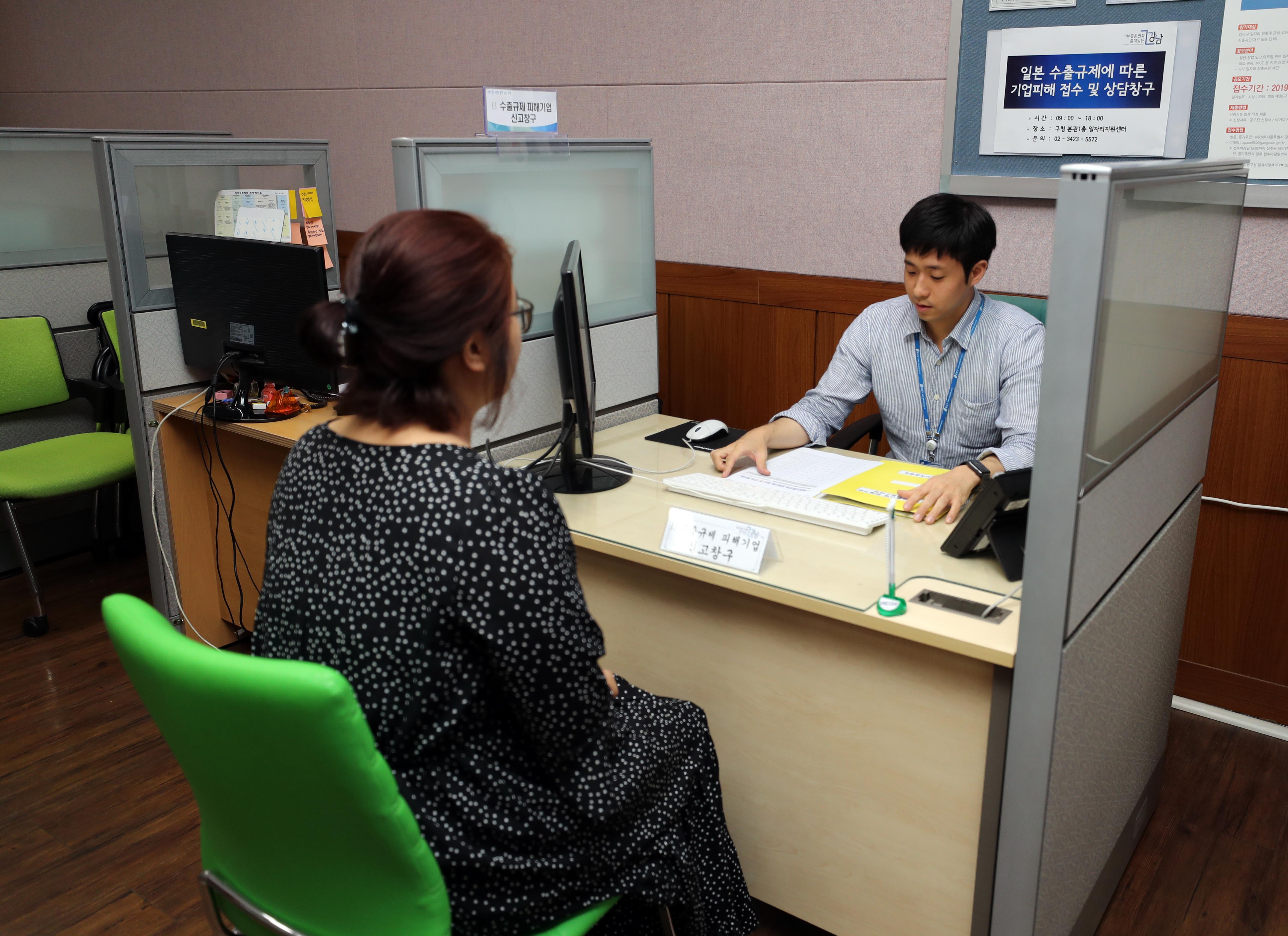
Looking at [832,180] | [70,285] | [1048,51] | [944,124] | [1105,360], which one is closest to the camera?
[1105,360]

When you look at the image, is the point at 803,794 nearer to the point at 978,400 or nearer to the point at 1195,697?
the point at 978,400

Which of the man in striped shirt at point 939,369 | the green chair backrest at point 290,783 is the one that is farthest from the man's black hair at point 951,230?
the green chair backrest at point 290,783

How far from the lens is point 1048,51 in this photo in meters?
2.48

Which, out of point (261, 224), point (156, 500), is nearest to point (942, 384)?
point (261, 224)

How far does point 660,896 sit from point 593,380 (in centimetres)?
93

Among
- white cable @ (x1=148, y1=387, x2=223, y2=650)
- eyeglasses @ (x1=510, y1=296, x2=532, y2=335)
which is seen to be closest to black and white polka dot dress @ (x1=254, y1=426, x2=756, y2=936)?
eyeglasses @ (x1=510, y1=296, x2=532, y2=335)

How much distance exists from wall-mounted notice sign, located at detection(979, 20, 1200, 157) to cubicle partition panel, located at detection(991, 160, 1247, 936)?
661 mm

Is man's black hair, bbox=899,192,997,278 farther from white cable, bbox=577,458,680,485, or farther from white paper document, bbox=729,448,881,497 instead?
white cable, bbox=577,458,680,485

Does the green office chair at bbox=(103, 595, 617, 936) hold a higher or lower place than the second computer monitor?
lower

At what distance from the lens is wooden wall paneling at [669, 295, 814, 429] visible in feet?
10.2

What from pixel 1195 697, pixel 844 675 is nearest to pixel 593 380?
pixel 844 675

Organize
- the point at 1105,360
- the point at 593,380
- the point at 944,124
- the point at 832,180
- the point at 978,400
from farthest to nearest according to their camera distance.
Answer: the point at 832,180 → the point at 944,124 → the point at 978,400 → the point at 593,380 → the point at 1105,360

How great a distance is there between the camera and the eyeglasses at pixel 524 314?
48.9 inches

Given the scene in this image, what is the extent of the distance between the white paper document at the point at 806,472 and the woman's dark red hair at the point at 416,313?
892mm
